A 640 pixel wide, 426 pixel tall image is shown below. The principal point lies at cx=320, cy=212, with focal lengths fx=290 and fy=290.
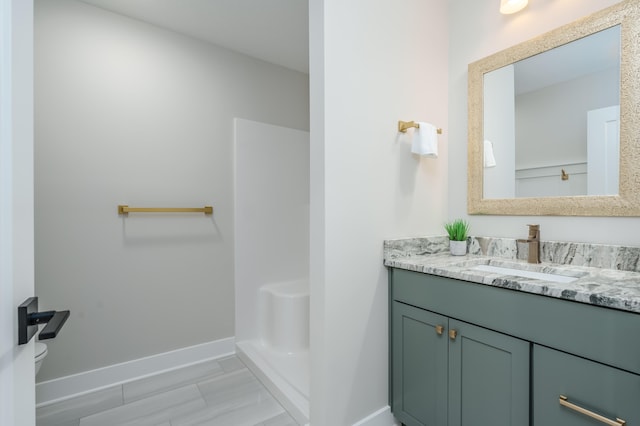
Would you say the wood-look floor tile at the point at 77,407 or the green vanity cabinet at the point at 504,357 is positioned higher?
the green vanity cabinet at the point at 504,357

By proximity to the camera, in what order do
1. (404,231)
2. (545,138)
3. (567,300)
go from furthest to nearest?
(404,231) → (545,138) → (567,300)

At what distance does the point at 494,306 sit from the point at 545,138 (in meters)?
0.97

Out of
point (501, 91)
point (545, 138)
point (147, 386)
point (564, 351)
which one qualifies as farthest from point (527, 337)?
point (147, 386)

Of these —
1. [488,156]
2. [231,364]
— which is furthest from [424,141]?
[231,364]

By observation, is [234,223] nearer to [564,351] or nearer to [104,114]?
[104,114]

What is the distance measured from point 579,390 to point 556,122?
1216 mm

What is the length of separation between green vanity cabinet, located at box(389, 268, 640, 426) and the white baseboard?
1.47 m

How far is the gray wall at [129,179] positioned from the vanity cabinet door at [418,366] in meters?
1.46

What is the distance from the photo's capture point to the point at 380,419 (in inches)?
58.2

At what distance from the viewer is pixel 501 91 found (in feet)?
5.39

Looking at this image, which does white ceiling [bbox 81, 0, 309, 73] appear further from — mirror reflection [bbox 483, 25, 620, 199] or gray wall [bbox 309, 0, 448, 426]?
mirror reflection [bbox 483, 25, 620, 199]

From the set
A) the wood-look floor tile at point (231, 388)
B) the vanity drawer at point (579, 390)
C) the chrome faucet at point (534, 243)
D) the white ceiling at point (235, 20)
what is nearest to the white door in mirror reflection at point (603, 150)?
the chrome faucet at point (534, 243)

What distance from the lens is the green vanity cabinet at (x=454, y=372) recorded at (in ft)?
3.46

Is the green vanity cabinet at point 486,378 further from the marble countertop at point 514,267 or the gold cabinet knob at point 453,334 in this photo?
the marble countertop at point 514,267
